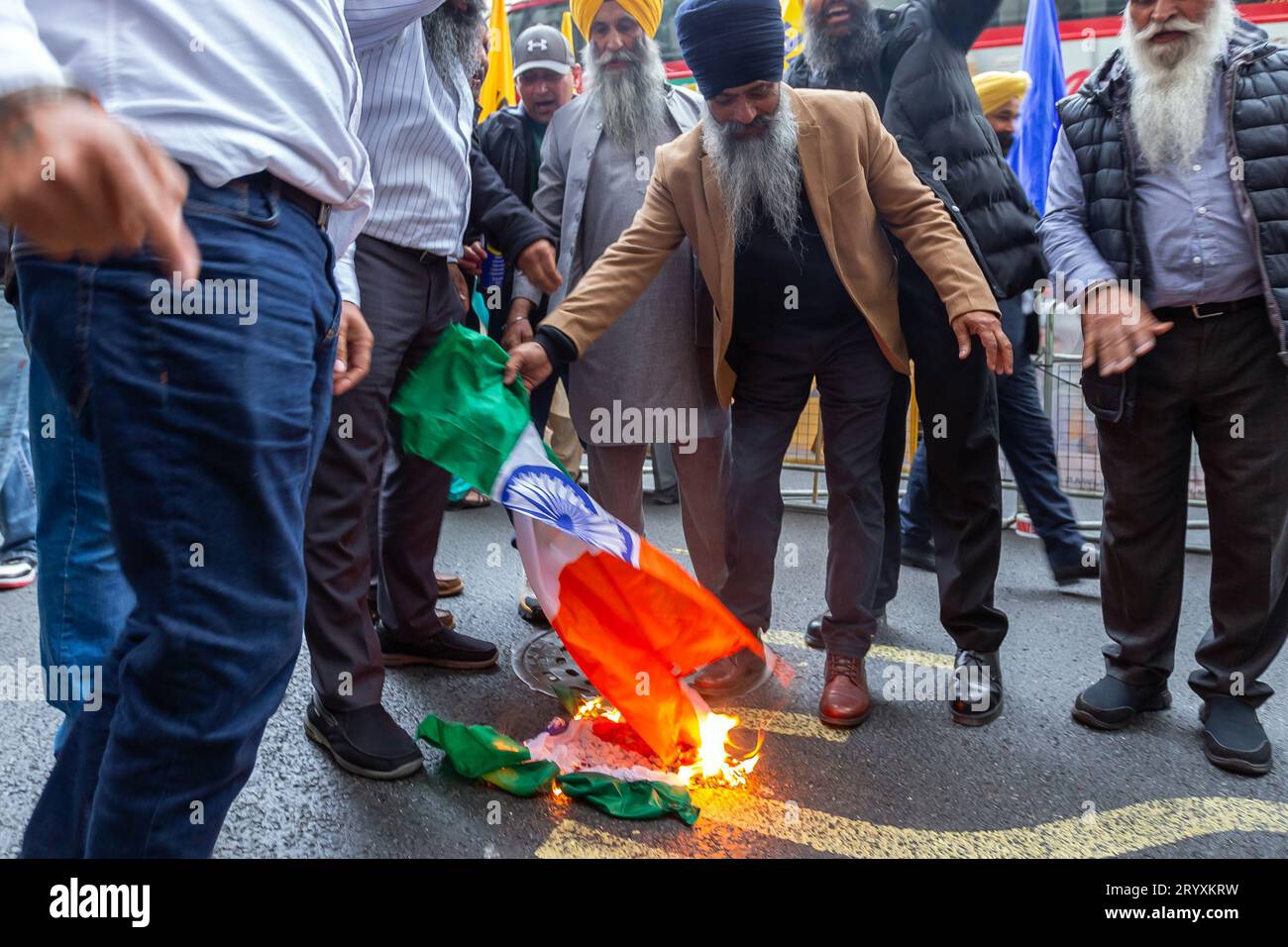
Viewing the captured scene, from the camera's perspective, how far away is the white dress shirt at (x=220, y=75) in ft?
4.04

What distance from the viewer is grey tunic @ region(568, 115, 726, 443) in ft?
11.5

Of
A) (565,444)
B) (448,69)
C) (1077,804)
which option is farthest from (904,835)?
(565,444)

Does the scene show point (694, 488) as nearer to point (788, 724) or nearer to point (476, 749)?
point (788, 724)

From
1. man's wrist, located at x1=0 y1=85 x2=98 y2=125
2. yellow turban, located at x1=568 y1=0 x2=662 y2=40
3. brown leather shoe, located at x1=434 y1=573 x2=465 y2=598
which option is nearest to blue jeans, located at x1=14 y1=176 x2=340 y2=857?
man's wrist, located at x1=0 y1=85 x2=98 y2=125

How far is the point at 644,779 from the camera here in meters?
2.60

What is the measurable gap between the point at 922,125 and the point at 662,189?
34.1 inches

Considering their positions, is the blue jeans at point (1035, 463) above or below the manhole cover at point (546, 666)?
above

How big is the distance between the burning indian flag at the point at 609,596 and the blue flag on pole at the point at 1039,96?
18.4 feet

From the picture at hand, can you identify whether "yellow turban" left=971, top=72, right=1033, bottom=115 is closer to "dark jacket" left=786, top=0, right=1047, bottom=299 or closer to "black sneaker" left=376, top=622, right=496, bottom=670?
"dark jacket" left=786, top=0, right=1047, bottom=299

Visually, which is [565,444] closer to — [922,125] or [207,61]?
[922,125]

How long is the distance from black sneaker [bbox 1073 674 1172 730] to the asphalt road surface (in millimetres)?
43

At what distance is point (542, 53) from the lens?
445 centimetres

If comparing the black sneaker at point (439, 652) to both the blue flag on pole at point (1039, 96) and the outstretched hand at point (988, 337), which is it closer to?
the outstretched hand at point (988, 337)

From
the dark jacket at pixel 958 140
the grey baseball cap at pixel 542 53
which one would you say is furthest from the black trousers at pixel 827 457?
the grey baseball cap at pixel 542 53
